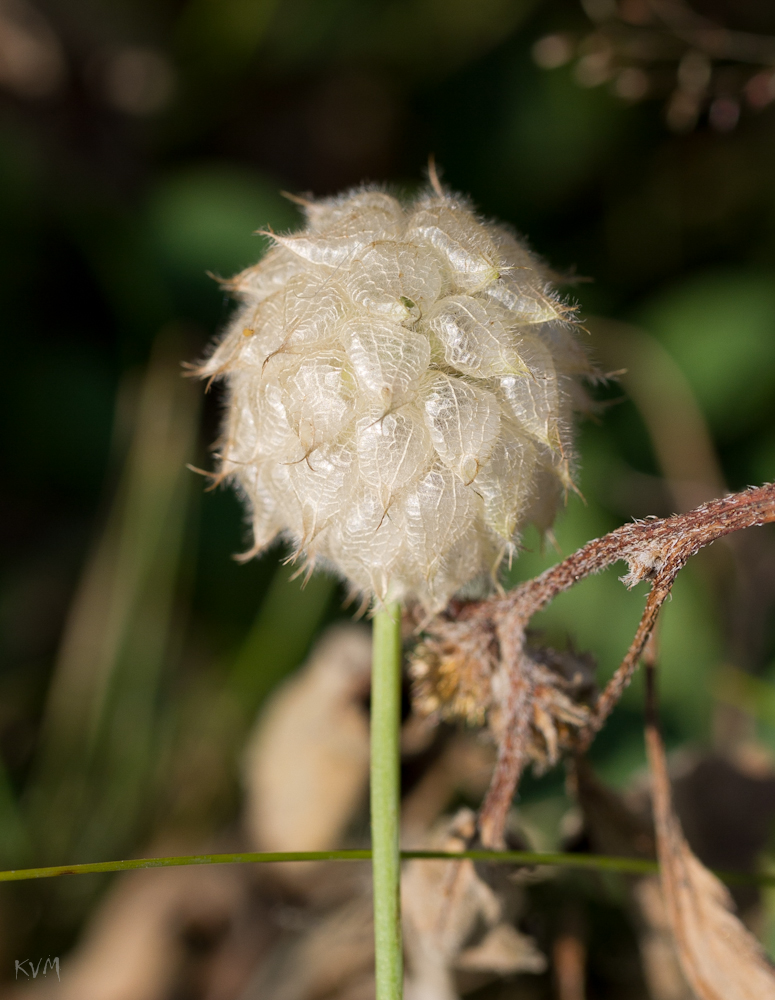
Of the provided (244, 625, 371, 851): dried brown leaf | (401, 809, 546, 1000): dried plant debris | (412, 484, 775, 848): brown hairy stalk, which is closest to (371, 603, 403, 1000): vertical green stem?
(412, 484, 775, 848): brown hairy stalk

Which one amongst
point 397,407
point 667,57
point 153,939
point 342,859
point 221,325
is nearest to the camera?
point 397,407

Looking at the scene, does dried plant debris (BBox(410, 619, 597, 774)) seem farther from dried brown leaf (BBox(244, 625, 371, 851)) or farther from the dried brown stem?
dried brown leaf (BBox(244, 625, 371, 851))

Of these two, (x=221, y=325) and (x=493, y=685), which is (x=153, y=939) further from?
(x=221, y=325)

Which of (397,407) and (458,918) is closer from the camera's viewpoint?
(397,407)

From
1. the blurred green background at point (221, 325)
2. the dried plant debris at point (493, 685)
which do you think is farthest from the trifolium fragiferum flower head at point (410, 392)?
the blurred green background at point (221, 325)

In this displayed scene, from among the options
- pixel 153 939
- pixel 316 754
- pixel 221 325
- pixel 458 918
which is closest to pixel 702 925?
pixel 458 918

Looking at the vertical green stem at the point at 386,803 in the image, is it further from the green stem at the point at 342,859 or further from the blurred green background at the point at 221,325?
the blurred green background at the point at 221,325
